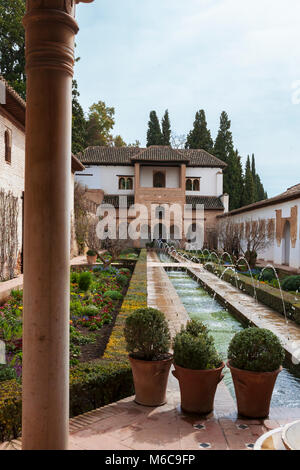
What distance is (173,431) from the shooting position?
2.96 meters

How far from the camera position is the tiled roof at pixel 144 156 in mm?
31828

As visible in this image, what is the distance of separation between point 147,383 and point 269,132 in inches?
250

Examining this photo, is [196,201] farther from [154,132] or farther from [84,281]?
[84,281]

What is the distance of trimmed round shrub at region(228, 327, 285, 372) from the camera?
320cm

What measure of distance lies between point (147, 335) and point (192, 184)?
31.0 metres

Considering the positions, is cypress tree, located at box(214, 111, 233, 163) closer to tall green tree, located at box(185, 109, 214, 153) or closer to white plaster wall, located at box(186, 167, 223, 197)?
tall green tree, located at box(185, 109, 214, 153)

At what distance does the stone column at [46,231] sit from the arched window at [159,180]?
31229mm

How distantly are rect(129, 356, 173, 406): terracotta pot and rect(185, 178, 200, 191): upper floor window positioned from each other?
101ft

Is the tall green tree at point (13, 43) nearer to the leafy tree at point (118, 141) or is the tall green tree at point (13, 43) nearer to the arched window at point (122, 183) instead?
the arched window at point (122, 183)

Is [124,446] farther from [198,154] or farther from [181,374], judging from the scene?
[198,154]

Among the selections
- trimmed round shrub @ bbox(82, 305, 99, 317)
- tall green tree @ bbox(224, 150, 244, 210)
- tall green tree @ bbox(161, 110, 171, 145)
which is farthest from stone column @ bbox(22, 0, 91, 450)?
tall green tree @ bbox(161, 110, 171, 145)

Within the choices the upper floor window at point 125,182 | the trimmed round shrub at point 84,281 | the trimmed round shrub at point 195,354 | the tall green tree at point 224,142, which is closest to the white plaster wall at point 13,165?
the trimmed round shrub at point 84,281

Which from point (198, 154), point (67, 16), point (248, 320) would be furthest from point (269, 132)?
point (198, 154)

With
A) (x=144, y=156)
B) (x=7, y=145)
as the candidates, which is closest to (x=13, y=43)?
(x=7, y=145)
